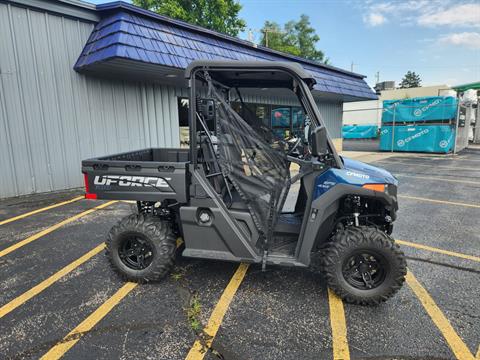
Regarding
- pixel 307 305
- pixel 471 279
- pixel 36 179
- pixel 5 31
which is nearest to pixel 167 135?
pixel 36 179

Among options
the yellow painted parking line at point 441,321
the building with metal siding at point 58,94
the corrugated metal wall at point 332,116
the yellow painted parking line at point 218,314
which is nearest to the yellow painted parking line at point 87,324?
the yellow painted parking line at point 218,314

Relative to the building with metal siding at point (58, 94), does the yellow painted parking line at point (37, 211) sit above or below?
below

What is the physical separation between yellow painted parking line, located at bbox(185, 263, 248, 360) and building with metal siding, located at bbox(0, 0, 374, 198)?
17.0 feet

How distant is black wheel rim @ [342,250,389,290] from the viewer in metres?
2.96

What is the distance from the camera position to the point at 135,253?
341 centimetres

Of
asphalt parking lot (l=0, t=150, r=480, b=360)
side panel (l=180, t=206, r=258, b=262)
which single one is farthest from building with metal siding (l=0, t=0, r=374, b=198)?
side panel (l=180, t=206, r=258, b=262)

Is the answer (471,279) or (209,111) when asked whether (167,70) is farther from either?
(471,279)

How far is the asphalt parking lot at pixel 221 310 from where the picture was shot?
2414 millimetres

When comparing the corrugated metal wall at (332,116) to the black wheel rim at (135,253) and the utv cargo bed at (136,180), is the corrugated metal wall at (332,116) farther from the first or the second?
the black wheel rim at (135,253)

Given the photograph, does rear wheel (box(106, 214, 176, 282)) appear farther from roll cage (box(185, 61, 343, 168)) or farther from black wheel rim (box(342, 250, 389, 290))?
black wheel rim (box(342, 250, 389, 290))

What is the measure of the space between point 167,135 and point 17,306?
282 inches

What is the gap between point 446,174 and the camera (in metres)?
10.7

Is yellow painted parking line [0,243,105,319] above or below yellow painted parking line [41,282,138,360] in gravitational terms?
above

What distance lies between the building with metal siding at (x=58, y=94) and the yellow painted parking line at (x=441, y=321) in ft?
20.9
